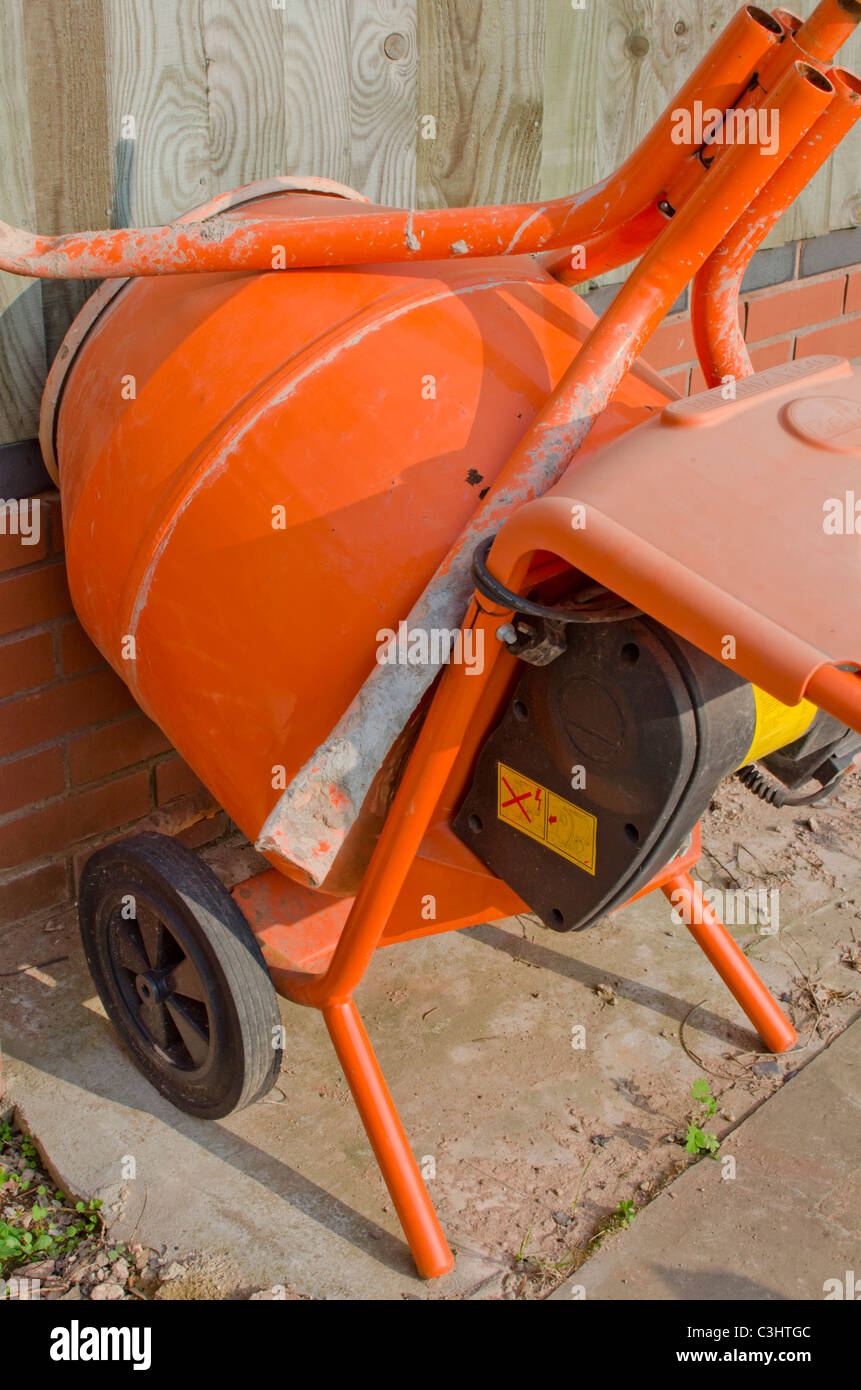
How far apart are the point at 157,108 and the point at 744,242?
1085mm

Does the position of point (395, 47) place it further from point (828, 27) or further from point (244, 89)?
point (828, 27)

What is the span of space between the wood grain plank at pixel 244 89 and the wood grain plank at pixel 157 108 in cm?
2

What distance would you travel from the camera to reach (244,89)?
88.2 inches

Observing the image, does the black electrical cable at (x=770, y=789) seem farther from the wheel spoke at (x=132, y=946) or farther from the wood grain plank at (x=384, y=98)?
the wood grain plank at (x=384, y=98)

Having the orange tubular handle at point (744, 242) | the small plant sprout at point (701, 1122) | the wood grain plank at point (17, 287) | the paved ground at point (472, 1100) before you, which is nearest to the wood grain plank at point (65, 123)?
the wood grain plank at point (17, 287)

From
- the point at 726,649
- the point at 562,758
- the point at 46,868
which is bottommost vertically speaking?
the point at 46,868

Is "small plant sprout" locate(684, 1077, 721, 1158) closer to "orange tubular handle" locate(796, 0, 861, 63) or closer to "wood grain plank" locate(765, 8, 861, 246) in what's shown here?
"orange tubular handle" locate(796, 0, 861, 63)

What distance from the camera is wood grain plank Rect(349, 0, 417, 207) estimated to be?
2377 millimetres

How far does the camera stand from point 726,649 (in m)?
1.25

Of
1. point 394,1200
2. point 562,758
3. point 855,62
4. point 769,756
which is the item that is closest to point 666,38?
point 855,62

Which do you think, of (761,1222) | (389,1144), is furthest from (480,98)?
(761,1222)

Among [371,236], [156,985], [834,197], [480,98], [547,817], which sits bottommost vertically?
[156,985]

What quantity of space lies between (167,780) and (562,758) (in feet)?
4.20

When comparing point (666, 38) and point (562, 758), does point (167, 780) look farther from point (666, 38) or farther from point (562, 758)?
point (666, 38)
